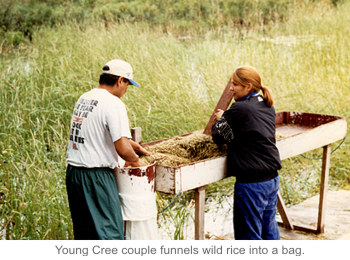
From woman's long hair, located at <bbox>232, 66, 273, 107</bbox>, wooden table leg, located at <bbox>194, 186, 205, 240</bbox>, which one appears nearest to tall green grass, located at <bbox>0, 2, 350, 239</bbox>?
wooden table leg, located at <bbox>194, 186, 205, 240</bbox>

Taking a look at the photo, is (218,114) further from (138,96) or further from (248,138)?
(138,96)

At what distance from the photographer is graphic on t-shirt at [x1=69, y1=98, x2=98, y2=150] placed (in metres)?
3.16

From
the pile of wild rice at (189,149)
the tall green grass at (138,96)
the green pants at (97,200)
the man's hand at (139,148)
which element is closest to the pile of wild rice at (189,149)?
the pile of wild rice at (189,149)

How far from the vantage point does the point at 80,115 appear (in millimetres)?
3205

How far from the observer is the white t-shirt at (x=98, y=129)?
122 inches

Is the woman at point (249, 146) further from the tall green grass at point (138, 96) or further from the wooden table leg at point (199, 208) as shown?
the tall green grass at point (138, 96)

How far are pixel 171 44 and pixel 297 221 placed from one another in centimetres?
495

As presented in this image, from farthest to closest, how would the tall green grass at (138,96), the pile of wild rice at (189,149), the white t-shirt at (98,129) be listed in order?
the tall green grass at (138,96), the pile of wild rice at (189,149), the white t-shirt at (98,129)

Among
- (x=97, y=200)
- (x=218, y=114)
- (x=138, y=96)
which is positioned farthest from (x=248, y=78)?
(x=138, y=96)

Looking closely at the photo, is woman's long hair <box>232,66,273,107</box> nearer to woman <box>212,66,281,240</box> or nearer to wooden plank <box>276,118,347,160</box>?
woman <box>212,66,281,240</box>

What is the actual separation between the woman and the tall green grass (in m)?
0.75

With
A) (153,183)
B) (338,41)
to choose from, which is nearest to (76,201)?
(153,183)

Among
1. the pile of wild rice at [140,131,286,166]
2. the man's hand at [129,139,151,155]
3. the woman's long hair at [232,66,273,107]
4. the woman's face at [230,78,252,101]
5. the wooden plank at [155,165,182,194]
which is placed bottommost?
the wooden plank at [155,165,182,194]

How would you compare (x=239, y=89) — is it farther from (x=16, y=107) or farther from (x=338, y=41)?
(x=338, y=41)
